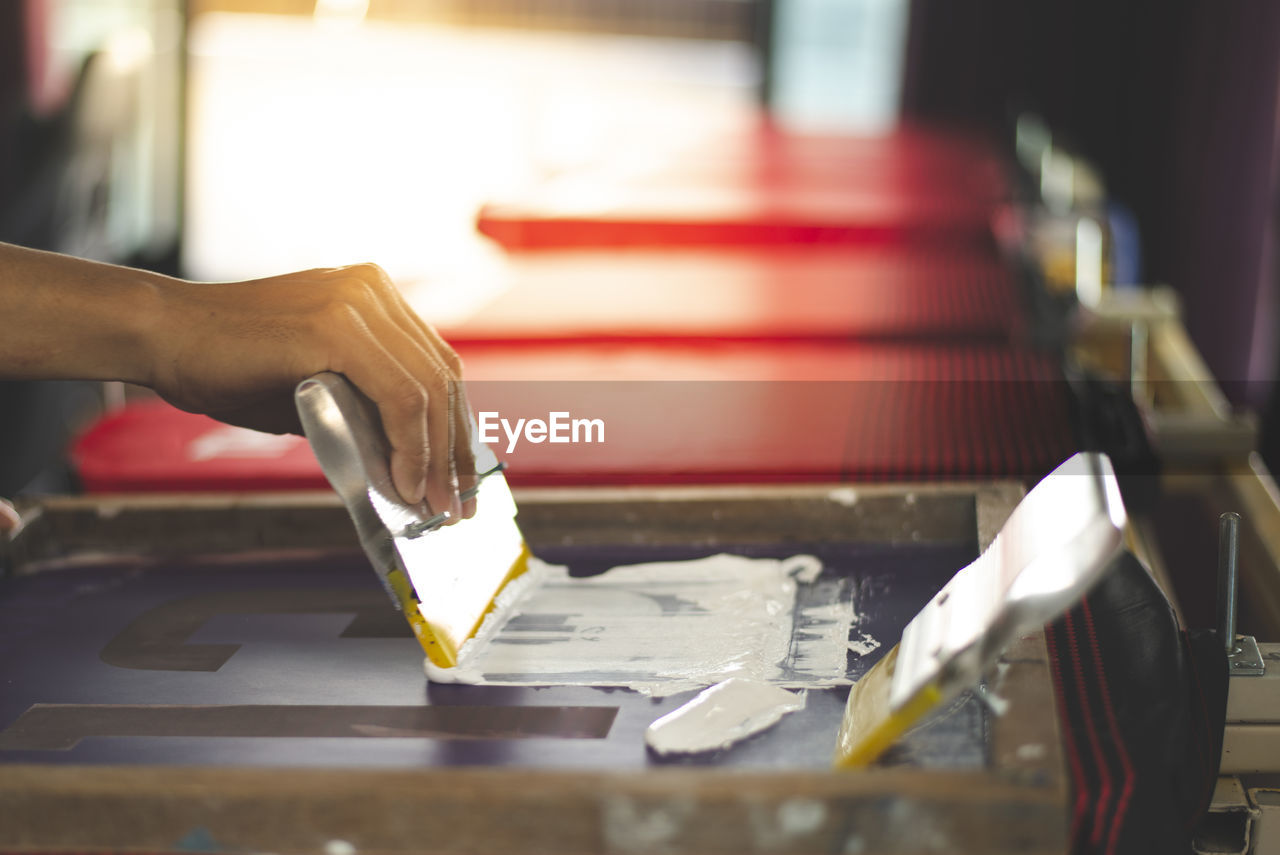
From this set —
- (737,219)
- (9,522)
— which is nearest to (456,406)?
(9,522)

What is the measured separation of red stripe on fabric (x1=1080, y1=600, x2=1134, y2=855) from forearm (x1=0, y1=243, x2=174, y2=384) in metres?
0.74

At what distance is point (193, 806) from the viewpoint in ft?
2.08

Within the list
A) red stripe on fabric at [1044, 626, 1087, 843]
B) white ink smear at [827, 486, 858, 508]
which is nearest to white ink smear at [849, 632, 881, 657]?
Answer: red stripe on fabric at [1044, 626, 1087, 843]

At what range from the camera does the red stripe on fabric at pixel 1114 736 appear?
68 cm

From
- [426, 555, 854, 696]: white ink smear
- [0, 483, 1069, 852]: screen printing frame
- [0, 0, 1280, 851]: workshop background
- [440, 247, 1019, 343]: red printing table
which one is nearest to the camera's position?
[0, 483, 1069, 852]: screen printing frame

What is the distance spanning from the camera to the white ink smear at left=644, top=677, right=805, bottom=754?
742mm

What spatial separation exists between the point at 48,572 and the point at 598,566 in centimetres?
54

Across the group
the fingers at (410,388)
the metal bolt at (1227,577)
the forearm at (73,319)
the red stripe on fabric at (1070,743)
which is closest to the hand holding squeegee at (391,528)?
the fingers at (410,388)

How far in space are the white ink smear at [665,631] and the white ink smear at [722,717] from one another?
0.11 ft

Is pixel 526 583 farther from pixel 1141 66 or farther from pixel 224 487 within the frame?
pixel 1141 66

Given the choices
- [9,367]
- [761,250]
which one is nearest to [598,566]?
[9,367]

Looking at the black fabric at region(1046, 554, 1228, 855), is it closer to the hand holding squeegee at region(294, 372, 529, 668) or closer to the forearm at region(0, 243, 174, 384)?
the hand holding squeegee at region(294, 372, 529, 668)

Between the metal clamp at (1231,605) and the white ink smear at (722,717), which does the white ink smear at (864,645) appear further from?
the metal clamp at (1231,605)

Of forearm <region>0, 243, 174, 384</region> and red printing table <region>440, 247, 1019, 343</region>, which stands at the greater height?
forearm <region>0, 243, 174, 384</region>
